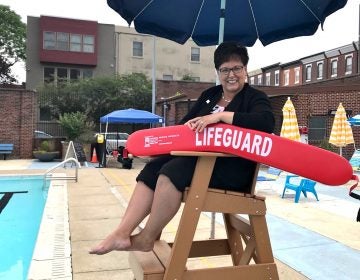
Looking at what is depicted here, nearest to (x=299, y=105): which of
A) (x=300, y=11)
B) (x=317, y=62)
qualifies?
(x=300, y=11)

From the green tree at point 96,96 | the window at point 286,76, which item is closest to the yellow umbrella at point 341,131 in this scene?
the green tree at point 96,96

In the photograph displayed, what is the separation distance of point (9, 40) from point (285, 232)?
43365mm

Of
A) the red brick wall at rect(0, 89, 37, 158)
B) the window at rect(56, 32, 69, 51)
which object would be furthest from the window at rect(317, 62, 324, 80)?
the red brick wall at rect(0, 89, 37, 158)

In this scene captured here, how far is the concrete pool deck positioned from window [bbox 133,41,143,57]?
29.6 m

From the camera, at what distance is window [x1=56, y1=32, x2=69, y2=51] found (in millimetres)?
34281

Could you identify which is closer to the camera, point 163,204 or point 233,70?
point 163,204

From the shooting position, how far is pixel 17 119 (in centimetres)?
1842

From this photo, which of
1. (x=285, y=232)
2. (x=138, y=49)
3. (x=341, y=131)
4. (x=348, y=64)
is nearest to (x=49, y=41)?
(x=138, y=49)

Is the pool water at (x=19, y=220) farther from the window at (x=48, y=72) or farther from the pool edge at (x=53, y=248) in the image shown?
the window at (x=48, y=72)

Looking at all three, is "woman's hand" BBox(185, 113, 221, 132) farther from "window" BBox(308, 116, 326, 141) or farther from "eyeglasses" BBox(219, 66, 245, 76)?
"window" BBox(308, 116, 326, 141)

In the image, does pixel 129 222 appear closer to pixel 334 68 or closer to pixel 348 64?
pixel 348 64

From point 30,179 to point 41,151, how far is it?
6.31m

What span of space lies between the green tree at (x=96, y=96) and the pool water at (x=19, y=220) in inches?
650

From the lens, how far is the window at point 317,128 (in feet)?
53.1
